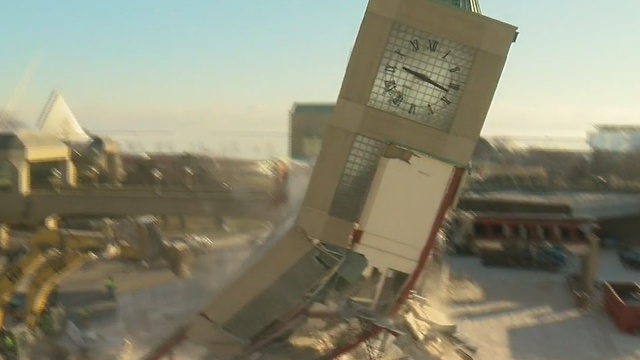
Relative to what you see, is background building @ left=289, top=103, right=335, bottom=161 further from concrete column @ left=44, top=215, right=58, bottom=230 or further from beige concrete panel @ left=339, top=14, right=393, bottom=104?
concrete column @ left=44, top=215, right=58, bottom=230

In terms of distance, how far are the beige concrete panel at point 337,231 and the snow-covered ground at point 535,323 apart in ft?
5.75

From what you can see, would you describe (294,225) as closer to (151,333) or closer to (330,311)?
(330,311)

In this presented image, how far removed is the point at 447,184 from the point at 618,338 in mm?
2882

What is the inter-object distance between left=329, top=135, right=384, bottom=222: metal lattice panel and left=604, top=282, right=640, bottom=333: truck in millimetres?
3223

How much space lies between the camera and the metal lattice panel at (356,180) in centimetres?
267

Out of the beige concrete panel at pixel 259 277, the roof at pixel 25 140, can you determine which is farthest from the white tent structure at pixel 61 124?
the beige concrete panel at pixel 259 277

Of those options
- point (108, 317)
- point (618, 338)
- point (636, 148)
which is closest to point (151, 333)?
point (108, 317)

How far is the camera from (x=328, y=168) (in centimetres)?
266

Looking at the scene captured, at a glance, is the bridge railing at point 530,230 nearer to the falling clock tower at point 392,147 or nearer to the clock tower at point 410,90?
the falling clock tower at point 392,147

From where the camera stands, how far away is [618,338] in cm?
473

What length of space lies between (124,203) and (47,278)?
0.71m

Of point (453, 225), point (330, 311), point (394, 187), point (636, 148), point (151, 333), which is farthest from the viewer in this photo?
point (636, 148)

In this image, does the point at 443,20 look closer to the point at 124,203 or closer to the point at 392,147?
the point at 392,147

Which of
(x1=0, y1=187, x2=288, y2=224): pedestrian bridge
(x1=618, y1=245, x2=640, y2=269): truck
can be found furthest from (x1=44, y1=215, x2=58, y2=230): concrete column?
(x1=618, y1=245, x2=640, y2=269): truck
